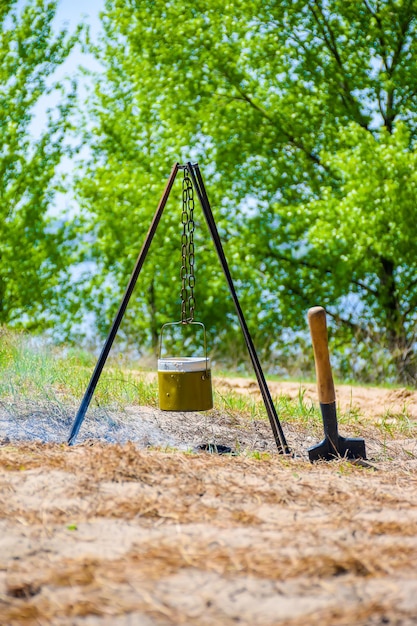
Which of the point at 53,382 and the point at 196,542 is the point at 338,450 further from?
the point at 53,382

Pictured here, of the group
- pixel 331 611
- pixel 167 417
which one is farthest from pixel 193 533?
pixel 167 417

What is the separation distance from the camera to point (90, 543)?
3.38 m

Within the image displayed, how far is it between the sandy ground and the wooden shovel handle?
0.51 m

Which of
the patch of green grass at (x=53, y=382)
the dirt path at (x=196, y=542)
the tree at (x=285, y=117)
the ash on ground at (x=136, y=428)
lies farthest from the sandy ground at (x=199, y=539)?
the tree at (x=285, y=117)

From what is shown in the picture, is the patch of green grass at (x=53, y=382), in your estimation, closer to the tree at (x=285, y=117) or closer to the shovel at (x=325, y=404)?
the shovel at (x=325, y=404)

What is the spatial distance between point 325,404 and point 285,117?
9.90 meters

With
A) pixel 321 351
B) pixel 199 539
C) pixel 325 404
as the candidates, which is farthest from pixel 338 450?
pixel 199 539

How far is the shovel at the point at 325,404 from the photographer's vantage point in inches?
Result: 218

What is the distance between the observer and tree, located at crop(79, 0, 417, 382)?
1423cm

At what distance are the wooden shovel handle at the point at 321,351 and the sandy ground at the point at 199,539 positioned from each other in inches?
20.0

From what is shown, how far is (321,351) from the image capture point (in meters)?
5.56

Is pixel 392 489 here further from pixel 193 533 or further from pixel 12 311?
pixel 12 311

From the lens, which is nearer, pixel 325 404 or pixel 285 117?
pixel 325 404

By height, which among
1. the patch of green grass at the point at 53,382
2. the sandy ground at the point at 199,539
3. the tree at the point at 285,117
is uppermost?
the tree at the point at 285,117
